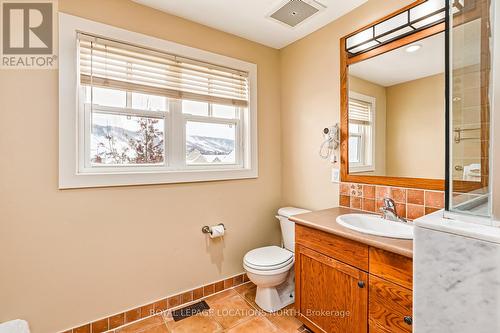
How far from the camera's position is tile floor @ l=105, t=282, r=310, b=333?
1753 mm

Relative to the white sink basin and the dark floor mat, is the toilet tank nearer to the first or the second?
the white sink basin

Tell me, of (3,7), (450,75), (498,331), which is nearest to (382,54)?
(450,75)

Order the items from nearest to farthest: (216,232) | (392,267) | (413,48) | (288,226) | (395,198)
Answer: (392,267) → (413,48) → (395,198) → (216,232) → (288,226)

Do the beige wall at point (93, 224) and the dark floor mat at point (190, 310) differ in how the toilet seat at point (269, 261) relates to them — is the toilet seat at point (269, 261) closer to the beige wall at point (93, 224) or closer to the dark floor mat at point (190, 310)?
the beige wall at point (93, 224)

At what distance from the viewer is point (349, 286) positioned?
4.61ft

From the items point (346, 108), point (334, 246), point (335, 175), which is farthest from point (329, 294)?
point (346, 108)

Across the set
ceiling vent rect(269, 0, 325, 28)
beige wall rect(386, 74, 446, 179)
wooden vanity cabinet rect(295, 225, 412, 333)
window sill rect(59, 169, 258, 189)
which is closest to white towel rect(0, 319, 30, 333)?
window sill rect(59, 169, 258, 189)

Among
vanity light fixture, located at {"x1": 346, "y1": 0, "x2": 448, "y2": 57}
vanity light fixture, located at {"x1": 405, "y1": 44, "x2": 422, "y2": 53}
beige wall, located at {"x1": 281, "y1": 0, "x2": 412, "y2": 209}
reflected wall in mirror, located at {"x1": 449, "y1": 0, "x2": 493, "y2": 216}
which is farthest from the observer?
beige wall, located at {"x1": 281, "y1": 0, "x2": 412, "y2": 209}

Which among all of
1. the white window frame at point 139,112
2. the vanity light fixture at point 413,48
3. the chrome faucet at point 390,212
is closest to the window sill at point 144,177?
the white window frame at point 139,112

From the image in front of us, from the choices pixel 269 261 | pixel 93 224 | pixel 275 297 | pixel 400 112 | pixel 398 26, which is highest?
pixel 398 26

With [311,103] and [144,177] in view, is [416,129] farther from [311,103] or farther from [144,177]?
[144,177]

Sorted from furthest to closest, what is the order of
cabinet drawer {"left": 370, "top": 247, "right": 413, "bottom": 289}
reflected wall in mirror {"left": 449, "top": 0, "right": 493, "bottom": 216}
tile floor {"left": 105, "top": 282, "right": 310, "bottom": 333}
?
tile floor {"left": 105, "top": 282, "right": 310, "bottom": 333} → cabinet drawer {"left": 370, "top": 247, "right": 413, "bottom": 289} → reflected wall in mirror {"left": 449, "top": 0, "right": 493, "bottom": 216}

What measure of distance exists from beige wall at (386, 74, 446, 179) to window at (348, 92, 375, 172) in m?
0.13

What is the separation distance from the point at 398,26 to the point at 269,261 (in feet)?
6.38
